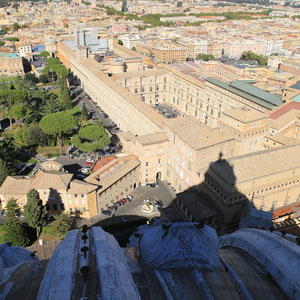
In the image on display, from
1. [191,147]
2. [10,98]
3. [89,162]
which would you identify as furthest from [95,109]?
[191,147]

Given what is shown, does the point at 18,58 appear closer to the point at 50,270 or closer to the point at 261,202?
the point at 261,202

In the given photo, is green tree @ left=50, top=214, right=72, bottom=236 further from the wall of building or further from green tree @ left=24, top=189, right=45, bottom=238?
the wall of building

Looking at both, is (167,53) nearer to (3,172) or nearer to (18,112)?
(18,112)

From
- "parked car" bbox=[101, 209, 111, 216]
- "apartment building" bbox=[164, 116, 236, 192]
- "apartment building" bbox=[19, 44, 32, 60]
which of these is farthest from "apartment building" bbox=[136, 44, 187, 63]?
"parked car" bbox=[101, 209, 111, 216]

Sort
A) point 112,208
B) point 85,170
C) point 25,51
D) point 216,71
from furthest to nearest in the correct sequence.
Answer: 1. point 25,51
2. point 216,71
3. point 85,170
4. point 112,208

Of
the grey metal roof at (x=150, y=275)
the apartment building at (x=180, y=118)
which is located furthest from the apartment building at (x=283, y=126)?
the grey metal roof at (x=150, y=275)

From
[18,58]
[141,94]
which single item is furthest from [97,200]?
[18,58]
